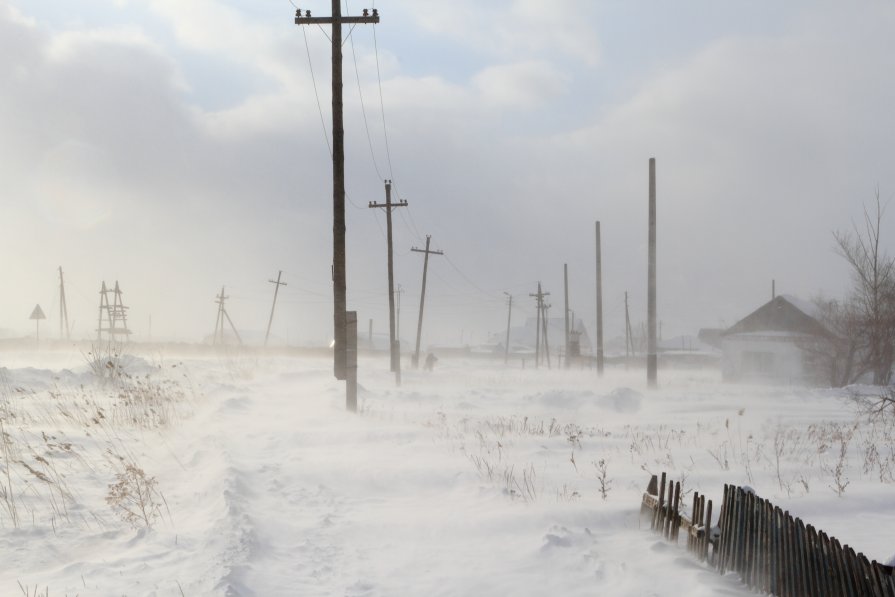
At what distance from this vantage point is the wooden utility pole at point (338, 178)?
1280cm

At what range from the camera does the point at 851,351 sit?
91.9 ft

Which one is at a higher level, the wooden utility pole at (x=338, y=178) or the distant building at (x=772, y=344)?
the wooden utility pole at (x=338, y=178)

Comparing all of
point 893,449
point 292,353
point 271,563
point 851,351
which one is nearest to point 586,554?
point 271,563

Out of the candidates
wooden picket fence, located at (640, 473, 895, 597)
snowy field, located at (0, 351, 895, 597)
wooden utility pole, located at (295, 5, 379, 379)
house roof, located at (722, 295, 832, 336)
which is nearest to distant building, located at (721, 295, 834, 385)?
house roof, located at (722, 295, 832, 336)

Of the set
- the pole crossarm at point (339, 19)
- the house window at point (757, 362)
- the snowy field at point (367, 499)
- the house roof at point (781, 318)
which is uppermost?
the pole crossarm at point (339, 19)

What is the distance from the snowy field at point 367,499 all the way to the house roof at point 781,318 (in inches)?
1028

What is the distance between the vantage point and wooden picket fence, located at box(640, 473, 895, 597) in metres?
3.30

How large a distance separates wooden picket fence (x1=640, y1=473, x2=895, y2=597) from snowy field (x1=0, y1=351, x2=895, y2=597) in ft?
0.61

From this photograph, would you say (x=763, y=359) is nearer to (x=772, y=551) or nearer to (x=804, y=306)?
(x=804, y=306)

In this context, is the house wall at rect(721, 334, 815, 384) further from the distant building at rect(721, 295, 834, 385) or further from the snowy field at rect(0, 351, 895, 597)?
the snowy field at rect(0, 351, 895, 597)

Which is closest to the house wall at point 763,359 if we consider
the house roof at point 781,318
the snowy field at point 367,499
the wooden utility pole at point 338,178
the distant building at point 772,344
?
the distant building at point 772,344

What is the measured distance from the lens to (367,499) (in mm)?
6156

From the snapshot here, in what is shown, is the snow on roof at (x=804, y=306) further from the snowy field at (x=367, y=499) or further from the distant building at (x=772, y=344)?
the snowy field at (x=367, y=499)

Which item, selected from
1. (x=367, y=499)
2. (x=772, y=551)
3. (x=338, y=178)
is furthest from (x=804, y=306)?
(x=772, y=551)
